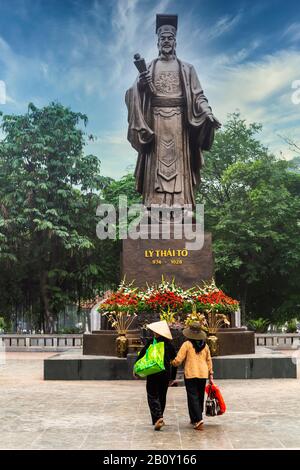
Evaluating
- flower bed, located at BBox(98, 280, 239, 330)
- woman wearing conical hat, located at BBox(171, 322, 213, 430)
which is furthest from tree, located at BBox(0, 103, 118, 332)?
woman wearing conical hat, located at BBox(171, 322, 213, 430)

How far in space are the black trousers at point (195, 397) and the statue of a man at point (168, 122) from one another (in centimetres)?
820

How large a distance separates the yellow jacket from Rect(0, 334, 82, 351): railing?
17491 mm

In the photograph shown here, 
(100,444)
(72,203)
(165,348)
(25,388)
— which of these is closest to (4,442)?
(100,444)

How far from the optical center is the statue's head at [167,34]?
15.9 meters

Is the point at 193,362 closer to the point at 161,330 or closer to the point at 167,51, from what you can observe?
the point at 161,330

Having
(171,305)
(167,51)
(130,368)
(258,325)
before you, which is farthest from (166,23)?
(258,325)

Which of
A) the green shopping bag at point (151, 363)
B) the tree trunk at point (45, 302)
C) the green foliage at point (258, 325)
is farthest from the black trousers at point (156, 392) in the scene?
the green foliage at point (258, 325)

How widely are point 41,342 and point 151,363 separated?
60.6 feet

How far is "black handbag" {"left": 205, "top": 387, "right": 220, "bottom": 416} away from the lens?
759cm

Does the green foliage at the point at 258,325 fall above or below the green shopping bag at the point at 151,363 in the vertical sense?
below

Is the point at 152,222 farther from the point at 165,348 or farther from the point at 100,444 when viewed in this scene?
the point at 100,444

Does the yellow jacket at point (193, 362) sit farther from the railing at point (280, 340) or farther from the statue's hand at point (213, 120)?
the railing at point (280, 340)

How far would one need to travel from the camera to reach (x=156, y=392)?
7.55 meters

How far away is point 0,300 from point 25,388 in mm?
20091
